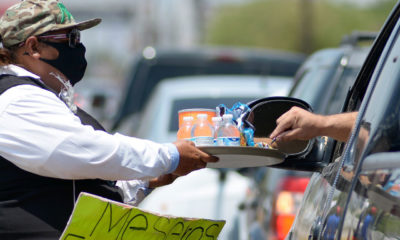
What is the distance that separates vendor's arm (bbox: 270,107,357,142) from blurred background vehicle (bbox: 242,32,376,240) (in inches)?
77.1

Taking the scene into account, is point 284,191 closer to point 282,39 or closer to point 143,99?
point 143,99

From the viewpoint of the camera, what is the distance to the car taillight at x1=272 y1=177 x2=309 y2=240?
19.0 ft

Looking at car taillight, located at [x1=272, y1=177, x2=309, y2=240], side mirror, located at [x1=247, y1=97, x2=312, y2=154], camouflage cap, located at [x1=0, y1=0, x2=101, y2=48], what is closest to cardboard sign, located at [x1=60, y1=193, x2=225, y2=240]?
side mirror, located at [x1=247, y1=97, x2=312, y2=154]

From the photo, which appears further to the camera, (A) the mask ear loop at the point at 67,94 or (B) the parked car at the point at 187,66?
(B) the parked car at the point at 187,66

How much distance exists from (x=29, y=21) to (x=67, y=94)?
0.31m

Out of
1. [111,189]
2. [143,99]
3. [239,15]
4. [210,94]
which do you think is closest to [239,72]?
[143,99]

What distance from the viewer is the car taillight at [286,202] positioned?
19.0 ft

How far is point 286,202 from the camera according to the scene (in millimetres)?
5871

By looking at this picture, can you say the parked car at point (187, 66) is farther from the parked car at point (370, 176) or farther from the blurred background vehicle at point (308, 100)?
the parked car at point (370, 176)

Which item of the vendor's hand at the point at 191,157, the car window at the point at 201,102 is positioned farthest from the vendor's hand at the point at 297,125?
the car window at the point at 201,102

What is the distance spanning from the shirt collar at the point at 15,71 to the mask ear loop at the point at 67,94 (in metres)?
0.11

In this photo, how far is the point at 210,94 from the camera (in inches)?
358

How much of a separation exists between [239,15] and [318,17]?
7.13 meters

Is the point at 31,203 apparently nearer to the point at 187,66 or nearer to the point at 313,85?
the point at 313,85
